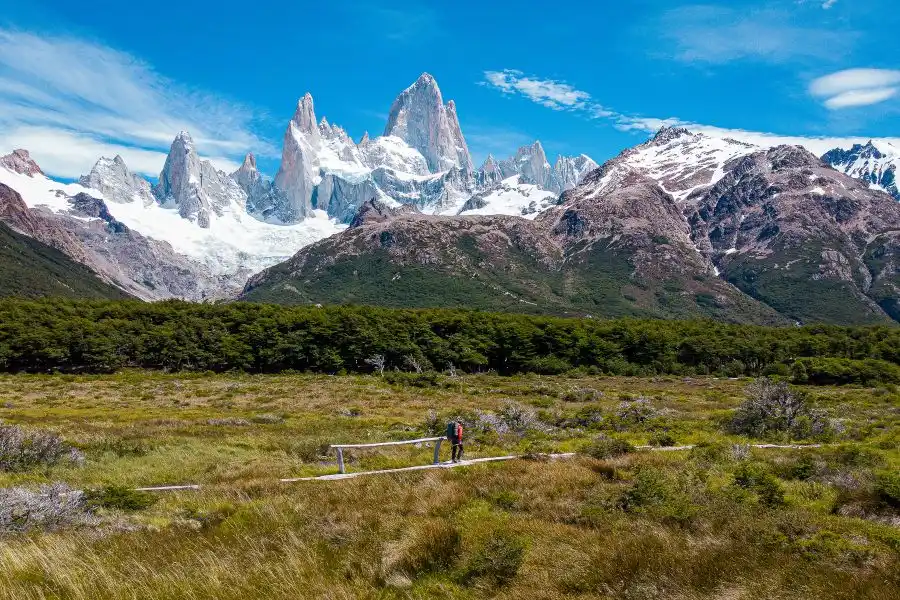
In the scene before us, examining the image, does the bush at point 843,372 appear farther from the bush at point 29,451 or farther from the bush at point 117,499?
the bush at point 117,499

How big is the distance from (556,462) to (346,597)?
10.7 m

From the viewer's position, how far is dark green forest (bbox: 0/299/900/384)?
88188 mm

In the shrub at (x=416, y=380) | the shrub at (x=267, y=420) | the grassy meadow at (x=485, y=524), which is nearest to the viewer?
the grassy meadow at (x=485, y=524)

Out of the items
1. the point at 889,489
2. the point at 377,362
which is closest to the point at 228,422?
the point at 889,489

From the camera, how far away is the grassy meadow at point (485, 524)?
326 inches

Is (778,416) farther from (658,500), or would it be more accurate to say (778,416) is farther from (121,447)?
(121,447)

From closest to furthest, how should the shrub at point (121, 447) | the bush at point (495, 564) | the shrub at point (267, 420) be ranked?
the bush at point (495, 564) < the shrub at point (121, 447) < the shrub at point (267, 420)

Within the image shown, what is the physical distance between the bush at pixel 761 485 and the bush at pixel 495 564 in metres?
7.03

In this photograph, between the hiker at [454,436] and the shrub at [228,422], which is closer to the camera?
the hiker at [454,436]

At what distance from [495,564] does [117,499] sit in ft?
33.9

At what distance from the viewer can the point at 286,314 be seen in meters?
102

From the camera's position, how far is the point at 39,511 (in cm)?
1249

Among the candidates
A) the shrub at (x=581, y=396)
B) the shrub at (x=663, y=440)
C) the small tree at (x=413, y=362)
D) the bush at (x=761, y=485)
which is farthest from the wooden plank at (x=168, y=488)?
the small tree at (x=413, y=362)

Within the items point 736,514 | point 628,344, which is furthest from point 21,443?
point 628,344
